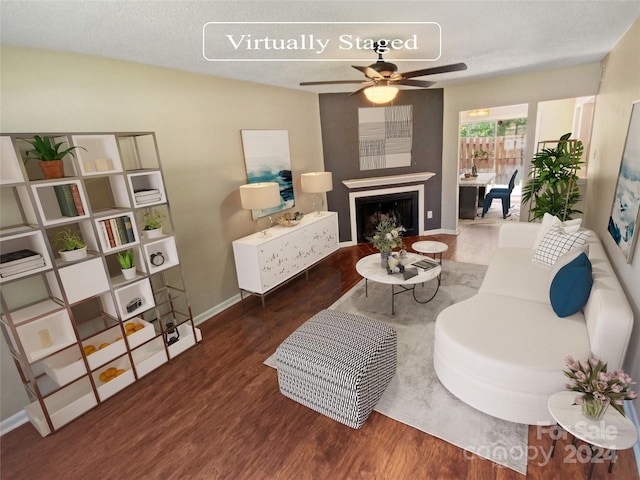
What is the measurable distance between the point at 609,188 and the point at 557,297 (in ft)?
5.00

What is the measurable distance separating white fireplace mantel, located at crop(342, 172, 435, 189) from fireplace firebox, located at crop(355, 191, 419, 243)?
23cm

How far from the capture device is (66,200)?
224cm

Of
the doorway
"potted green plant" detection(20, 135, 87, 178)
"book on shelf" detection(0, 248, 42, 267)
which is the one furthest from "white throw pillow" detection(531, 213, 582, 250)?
the doorway

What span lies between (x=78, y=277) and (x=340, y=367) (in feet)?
6.22

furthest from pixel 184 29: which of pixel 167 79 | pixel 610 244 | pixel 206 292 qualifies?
pixel 610 244

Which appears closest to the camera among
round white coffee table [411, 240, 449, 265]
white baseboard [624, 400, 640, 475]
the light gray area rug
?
white baseboard [624, 400, 640, 475]

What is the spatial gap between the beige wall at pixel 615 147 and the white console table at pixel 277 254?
9.90 feet

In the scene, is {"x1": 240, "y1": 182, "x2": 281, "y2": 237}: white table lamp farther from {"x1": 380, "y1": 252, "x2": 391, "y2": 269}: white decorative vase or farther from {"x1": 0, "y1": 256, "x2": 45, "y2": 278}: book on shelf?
{"x1": 0, "y1": 256, "x2": 45, "y2": 278}: book on shelf

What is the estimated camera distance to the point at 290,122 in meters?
4.61

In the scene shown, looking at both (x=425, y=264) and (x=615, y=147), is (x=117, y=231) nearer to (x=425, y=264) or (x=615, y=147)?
(x=425, y=264)

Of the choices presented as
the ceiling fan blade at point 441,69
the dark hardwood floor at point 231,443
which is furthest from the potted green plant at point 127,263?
the ceiling fan blade at point 441,69

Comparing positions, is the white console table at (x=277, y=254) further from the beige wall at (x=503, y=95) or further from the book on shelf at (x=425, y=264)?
the beige wall at (x=503, y=95)

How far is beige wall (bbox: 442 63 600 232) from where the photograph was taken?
4.35 metres

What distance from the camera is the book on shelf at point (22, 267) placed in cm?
198
